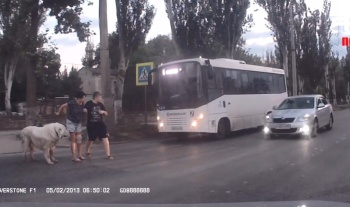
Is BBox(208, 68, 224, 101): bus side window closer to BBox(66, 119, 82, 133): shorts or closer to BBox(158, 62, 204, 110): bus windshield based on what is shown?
BBox(158, 62, 204, 110): bus windshield

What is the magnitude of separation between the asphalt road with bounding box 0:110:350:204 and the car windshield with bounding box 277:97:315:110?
3.56 metres

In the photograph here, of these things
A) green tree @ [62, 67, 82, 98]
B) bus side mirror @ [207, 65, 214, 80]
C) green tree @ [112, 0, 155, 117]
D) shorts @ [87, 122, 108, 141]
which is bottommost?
shorts @ [87, 122, 108, 141]

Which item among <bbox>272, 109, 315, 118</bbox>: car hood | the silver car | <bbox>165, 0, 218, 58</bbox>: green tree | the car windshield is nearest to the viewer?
the silver car

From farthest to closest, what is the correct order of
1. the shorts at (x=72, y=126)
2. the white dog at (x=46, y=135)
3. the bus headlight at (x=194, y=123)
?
the bus headlight at (x=194, y=123)
the shorts at (x=72, y=126)
the white dog at (x=46, y=135)

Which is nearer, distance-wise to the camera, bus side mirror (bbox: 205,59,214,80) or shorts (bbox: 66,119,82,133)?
shorts (bbox: 66,119,82,133)

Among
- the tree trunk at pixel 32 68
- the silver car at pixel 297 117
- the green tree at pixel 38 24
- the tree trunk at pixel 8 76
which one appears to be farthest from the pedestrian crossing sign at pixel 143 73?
the tree trunk at pixel 8 76

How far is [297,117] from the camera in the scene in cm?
1567

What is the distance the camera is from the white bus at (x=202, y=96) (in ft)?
52.9

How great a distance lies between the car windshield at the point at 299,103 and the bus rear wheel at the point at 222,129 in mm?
2270

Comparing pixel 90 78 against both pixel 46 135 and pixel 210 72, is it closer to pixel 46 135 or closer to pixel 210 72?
pixel 210 72

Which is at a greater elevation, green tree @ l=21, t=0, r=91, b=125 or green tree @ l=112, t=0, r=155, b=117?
green tree @ l=112, t=0, r=155, b=117

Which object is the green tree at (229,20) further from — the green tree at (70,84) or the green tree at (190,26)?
the green tree at (70,84)

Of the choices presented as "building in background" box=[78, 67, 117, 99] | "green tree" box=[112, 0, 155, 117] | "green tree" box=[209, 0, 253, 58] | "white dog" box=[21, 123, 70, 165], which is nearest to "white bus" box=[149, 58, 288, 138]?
"white dog" box=[21, 123, 70, 165]

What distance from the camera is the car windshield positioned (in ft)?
55.6
